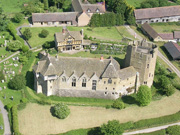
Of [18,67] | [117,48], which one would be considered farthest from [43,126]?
[117,48]

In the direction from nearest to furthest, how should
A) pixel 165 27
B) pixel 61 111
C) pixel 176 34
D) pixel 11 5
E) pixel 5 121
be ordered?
1. pixel 5 121
2. pixel 61 111
3. pixel 176 34
4. pixel 165 27
5. pixel 11 5

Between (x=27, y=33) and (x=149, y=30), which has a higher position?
(x=27, y=33)

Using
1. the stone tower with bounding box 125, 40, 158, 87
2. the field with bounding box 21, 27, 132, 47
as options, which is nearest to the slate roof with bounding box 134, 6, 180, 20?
the field with bounding box 21, 27, 132, 47

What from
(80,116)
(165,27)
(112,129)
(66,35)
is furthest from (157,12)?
(112,129)

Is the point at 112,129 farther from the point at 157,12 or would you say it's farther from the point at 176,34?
the point at 157,12

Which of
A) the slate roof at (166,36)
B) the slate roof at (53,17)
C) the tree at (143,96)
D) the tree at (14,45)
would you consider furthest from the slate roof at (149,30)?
the tree at (14,45)

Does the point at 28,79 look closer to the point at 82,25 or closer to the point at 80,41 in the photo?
the point at 80,41

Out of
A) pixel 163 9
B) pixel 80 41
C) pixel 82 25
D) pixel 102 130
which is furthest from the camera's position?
pixel 163 9
